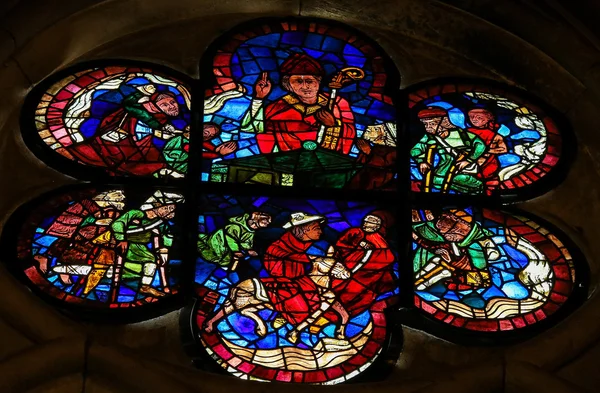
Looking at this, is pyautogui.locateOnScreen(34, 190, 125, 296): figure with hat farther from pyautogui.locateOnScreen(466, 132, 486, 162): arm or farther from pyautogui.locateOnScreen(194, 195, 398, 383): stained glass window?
pyautogui.locateOnScreen(466, 132, 486, 162): arm

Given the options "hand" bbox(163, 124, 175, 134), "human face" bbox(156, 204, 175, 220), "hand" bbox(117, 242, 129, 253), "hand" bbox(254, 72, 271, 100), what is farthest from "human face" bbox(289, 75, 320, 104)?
"hand" bbox(117, 242, 129, 253)

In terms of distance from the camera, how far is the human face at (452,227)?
827 centimetres

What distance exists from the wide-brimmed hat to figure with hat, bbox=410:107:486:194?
2.00 feet

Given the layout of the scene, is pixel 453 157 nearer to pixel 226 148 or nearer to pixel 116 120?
pixel 226 148

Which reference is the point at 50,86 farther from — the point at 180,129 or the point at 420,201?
the point at 420,201

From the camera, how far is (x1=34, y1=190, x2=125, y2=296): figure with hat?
25.6ft

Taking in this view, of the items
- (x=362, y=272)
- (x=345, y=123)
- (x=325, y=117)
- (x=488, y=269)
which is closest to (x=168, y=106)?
(x=325, y=117)

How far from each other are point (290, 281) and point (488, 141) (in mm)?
1531

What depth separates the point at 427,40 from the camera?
9.27 m

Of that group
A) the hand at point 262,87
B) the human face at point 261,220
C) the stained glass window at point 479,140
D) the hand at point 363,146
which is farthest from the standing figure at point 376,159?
the hand at point 262,87

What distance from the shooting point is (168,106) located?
28.6 ft

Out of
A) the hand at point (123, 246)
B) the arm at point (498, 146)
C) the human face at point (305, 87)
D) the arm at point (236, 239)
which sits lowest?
the hand at point (123, 246)

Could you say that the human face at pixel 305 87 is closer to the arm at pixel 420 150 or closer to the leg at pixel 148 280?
the arm at pixel 420 150

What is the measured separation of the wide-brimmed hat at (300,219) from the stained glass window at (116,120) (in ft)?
2.00
